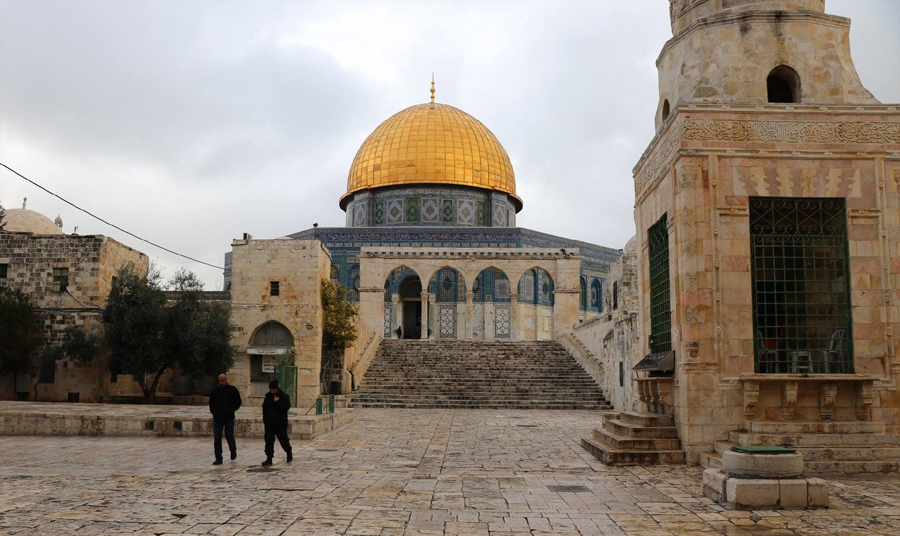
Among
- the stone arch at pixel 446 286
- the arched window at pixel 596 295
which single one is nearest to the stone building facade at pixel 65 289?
the stone arch at pixel 446 286

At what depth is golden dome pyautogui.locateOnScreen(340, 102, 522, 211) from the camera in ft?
138

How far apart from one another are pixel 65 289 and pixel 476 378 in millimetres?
12987

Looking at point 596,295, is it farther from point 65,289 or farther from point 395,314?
point 65,289

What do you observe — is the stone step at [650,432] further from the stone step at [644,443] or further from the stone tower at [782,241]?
the stone tower at [782,241]

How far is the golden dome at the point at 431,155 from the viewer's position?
138ft

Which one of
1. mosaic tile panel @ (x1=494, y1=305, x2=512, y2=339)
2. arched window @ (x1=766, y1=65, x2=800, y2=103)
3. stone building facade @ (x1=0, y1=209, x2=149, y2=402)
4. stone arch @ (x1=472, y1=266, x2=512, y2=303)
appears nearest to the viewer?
arched window @ (x1=766, y1=65, x2=800, y2=103)

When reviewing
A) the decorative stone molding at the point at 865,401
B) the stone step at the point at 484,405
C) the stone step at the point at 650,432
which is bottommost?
the stone step at the point at 484,405

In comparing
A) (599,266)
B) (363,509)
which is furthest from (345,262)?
(363,509)

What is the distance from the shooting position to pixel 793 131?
10.2m

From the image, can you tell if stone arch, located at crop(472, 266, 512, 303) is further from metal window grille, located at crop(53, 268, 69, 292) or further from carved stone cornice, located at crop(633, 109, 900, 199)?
carved stone cornice, located at crop(633, 109, 900, 199)

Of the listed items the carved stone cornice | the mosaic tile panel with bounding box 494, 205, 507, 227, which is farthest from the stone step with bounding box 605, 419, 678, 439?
the mosaic tile panel with bounding box 494, 205, 507, 227

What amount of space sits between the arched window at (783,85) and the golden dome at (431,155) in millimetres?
30850

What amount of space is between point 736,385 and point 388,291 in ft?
96.3

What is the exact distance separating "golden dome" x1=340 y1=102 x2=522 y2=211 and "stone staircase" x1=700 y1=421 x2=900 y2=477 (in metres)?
33.1
